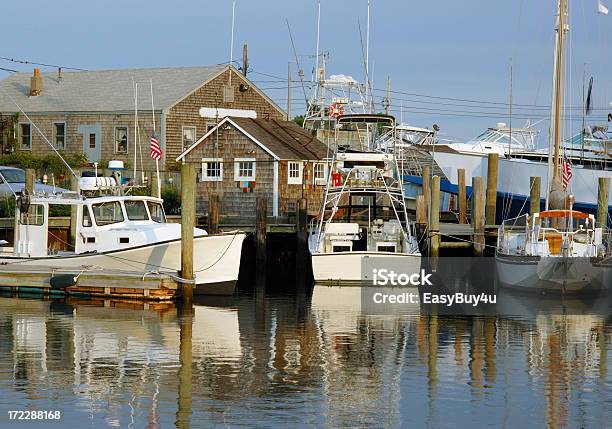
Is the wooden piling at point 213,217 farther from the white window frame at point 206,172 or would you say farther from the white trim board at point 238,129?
the white window frame at point 206,172

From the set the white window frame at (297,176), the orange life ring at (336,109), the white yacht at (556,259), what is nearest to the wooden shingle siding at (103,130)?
the white window frame at (297,176)

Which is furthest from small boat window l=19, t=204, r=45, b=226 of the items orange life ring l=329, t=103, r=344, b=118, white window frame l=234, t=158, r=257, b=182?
orange life ring l=329, t=103, r=344, b=118

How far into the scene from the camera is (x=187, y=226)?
27859 mm

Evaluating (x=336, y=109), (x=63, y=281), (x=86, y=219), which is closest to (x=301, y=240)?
(x=86, y=219)

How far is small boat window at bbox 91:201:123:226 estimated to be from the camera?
30.2 meters

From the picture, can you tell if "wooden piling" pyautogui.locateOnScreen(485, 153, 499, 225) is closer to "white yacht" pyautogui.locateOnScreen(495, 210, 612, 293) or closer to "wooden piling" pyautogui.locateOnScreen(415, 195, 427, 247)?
"wooden piling" pyautogui.locateOnScreen(415, 195, 427, 247)

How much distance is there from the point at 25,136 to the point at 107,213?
79.1ft

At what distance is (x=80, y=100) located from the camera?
173 feet

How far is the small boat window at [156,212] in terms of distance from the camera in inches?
1224

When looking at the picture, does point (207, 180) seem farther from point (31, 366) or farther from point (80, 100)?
point (31, 366)

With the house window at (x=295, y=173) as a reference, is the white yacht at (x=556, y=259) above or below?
below

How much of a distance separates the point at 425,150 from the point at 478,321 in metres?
30.5

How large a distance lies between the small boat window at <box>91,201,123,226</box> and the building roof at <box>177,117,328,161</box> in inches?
609

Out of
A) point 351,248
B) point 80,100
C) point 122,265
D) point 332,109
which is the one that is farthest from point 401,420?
point 80,100
